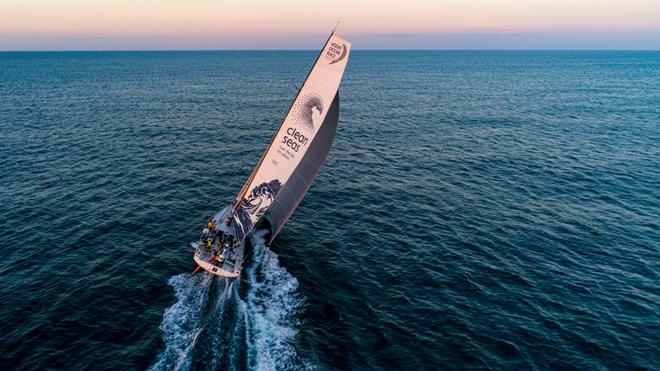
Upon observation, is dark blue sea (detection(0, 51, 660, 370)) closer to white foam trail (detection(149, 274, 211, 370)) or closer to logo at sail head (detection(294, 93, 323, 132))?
white foam trail (detection(149, 274, 211, 370))

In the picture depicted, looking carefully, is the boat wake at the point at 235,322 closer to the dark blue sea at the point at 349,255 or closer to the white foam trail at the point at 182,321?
the white foam trail at the point at 182,321

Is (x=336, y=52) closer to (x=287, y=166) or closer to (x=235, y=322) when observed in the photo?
(x=287, y=166)

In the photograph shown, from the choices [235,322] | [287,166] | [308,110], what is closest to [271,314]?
[235,322]

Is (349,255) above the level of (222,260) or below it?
below

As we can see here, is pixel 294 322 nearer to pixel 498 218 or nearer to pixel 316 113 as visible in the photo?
pixel 316 113

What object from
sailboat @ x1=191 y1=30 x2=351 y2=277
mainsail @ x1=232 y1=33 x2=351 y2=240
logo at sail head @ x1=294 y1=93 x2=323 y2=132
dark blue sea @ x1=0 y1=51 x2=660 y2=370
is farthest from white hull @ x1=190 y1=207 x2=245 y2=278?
logo at sail head @ x1=294 y1=93 x2=323 y2=132

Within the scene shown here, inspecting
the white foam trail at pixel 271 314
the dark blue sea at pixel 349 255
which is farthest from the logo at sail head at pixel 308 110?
the white foam trail at pixel 271 314
